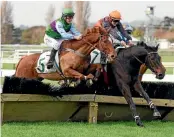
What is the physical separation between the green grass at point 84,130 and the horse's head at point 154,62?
37.3 inches

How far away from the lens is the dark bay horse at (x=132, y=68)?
8789 millimetres

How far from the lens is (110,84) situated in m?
9.34

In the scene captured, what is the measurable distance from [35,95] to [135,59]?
2018 mm

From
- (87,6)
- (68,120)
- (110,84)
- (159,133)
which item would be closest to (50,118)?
(68,120)

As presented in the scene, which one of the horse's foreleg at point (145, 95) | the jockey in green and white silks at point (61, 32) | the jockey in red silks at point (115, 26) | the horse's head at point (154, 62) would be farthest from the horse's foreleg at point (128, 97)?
the jockey in green and white silks at point (61, 32)

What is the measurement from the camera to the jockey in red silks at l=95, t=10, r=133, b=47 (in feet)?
30.4

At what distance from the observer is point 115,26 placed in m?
9.55

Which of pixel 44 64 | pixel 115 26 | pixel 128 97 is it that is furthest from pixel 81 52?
pixel 128 97

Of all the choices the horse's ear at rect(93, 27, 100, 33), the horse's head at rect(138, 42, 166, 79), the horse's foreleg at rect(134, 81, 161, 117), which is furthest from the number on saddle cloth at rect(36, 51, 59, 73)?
the horse's head at rect(138, 42, 166, 79)

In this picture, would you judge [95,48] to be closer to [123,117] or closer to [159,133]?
[123,117]

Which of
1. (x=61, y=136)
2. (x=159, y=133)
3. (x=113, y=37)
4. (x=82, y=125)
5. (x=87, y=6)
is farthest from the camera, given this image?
(x=87, y=6)

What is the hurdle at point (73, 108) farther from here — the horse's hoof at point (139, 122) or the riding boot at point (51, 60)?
the riding boot at point (51, 60)

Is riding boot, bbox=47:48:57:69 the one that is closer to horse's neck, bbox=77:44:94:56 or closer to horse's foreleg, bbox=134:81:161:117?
horse's neck, bbox=77:44:94:56

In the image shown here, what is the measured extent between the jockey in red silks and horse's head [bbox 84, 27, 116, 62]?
0.62 ft
